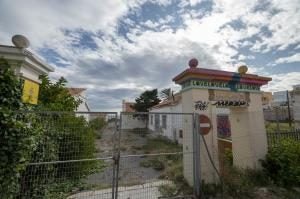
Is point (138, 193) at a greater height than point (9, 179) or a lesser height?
lesser

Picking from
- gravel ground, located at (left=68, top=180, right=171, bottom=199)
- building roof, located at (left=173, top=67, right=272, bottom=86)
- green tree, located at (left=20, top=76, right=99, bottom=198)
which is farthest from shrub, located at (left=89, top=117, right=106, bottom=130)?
building roof, located at (left=173, top=67, right=272, bottom=86)

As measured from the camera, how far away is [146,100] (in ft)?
88.8

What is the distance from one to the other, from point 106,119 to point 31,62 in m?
2.18

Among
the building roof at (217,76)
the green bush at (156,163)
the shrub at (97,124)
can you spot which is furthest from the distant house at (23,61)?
the green bush at (156,163)

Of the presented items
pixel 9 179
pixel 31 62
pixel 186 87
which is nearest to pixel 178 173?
pixel 186 87

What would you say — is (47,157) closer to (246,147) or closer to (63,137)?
(63,137)

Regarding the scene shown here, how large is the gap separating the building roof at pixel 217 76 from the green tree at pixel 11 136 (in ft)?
12.8

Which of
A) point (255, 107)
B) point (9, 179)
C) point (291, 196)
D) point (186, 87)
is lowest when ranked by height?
point (291, 196)

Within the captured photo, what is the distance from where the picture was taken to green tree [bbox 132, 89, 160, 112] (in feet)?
88.2

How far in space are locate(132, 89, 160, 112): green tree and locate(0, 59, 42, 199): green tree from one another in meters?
23.3

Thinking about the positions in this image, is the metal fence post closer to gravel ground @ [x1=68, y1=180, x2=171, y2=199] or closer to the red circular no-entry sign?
the red circular no-entry sign

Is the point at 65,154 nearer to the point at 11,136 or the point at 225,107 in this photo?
the point at 11,136

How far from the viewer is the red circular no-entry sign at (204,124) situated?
4953 millimetres

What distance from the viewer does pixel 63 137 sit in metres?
4.35
